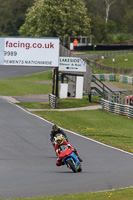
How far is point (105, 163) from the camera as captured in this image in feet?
63.7

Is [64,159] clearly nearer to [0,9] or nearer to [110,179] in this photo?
[110,179]

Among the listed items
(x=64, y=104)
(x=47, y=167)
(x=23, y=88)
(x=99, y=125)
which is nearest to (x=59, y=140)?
(x=47, y=167)

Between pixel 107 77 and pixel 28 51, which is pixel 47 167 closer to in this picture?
pixel 28 51

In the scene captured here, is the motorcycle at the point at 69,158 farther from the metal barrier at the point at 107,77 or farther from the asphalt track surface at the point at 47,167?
the metal barrier at the point at 107,77

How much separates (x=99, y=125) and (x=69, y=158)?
17.1 meters

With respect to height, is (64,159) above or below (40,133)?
above

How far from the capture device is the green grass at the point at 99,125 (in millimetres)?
26944

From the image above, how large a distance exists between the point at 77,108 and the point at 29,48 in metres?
6.98

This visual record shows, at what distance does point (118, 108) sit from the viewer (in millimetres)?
41062

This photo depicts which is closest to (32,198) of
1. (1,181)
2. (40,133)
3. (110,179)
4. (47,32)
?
(1,181)

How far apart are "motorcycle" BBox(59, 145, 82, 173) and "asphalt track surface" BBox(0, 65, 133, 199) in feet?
0.85

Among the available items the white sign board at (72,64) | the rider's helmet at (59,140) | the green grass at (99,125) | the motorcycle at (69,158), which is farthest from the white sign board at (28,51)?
the motorcycle at (69,158)

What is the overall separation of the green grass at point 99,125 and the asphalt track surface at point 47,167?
129 cm

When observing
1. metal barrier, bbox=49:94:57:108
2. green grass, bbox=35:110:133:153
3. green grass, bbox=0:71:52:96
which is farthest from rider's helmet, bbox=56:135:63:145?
green grass, bbox=0:71:52:96
